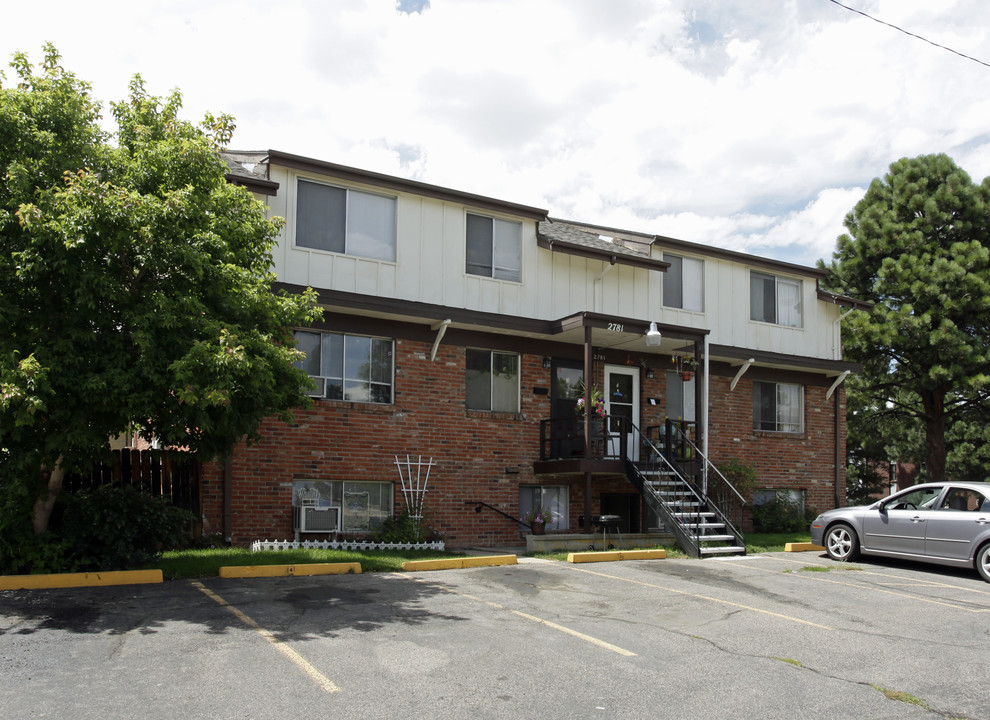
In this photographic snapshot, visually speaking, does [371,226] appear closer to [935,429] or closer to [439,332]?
[439,332]

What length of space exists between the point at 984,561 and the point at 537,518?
292 inches

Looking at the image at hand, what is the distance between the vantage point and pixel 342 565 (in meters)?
12.3

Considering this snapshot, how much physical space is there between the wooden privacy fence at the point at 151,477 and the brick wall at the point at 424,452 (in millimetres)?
257

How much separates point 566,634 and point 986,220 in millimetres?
23693

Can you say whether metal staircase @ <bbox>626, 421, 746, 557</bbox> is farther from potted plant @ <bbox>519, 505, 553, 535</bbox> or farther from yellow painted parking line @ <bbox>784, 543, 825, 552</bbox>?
potted plant @ <bbox>519, 505, 553, 535</bbox>

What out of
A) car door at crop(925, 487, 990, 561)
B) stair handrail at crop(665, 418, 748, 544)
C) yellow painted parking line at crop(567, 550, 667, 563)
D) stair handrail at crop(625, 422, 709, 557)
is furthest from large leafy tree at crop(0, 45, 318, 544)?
car door at crop(925, 487, 990, 561)

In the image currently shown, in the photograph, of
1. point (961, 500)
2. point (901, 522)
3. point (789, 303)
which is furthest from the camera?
point (789, 303)

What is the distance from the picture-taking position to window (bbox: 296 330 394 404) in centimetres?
1590

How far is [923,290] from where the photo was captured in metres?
25.2

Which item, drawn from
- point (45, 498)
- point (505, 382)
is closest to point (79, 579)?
point (45, 498)

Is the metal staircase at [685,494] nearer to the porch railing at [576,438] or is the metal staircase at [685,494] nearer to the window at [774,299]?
the porch railing at [576,438]

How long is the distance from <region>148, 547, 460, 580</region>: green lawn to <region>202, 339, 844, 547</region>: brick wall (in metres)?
1.20

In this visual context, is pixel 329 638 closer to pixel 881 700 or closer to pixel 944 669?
pixel 881 700

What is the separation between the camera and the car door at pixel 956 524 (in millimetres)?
13094
